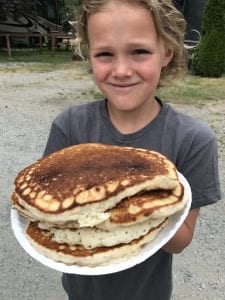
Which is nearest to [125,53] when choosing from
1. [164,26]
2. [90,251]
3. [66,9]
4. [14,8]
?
[164,26]

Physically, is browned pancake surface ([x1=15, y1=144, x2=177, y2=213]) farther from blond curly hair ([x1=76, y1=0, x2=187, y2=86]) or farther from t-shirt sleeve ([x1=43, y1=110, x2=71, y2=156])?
blond curly hair ([x1=76, y1=0, x2=187, y2=86])

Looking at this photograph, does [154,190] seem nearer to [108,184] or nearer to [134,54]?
[108,184]

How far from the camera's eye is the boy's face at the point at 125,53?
1.46 metres

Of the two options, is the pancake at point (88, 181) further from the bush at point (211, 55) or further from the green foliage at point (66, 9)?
the green foliage at point (66, 9)

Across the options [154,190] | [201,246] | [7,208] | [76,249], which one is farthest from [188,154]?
[7,208]

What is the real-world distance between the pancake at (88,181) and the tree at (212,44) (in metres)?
10.9

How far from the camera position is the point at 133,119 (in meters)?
1.73

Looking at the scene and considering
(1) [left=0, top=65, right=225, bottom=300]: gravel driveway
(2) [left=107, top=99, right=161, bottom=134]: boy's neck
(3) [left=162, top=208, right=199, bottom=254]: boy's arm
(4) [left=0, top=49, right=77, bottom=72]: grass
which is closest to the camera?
(3) [left=162, top=208, right=199, bottom=254]: boy's arm

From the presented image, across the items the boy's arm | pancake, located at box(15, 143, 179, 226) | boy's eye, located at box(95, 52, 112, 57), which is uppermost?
boy's eye, located at box(95, 52, 112, 57)

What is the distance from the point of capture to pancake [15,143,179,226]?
125 centimetres

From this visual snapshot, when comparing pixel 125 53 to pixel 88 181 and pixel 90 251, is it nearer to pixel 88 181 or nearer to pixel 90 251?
pixel 88 181

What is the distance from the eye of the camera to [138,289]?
185 cm

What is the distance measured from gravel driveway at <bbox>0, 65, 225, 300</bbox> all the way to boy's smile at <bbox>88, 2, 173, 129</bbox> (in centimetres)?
196

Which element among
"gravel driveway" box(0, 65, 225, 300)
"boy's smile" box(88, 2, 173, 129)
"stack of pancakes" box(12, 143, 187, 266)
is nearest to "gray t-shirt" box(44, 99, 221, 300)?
"boy's smile" box(88, 2, 173, 129)
